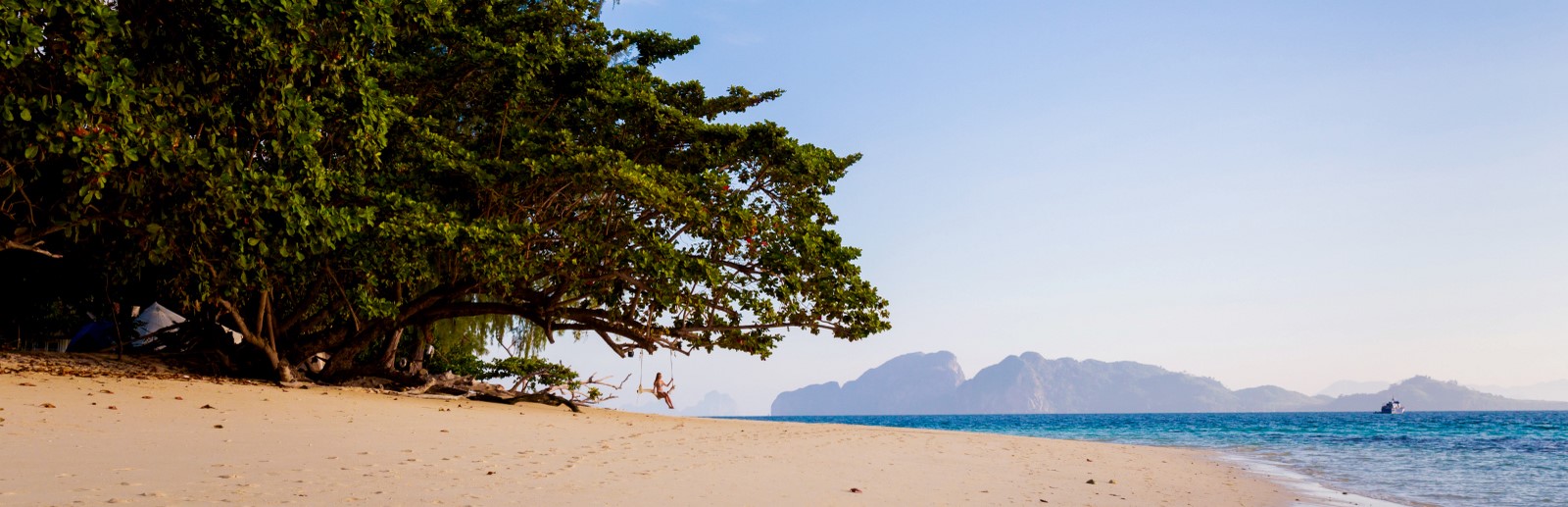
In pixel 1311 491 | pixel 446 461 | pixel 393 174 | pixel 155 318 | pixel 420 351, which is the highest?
pixel 393 174

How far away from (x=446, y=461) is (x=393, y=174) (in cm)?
811

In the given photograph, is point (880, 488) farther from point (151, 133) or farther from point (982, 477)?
point (151, 133)

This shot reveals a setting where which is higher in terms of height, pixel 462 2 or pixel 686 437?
pixel 462 2

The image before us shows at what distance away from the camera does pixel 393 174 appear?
14891mm

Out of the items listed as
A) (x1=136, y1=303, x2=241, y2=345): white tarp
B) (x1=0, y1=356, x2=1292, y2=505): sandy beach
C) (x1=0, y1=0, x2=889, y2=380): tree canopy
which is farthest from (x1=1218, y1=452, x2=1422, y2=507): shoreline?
(x1=136, y1=303, x2=241, y2=345): white tarp

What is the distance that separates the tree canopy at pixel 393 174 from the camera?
31.8ft

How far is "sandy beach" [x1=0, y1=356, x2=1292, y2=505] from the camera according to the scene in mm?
6371

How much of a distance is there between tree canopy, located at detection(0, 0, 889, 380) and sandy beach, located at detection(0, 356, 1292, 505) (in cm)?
198

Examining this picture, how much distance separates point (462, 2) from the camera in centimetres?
1744

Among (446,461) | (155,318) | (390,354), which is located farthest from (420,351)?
(446,461)

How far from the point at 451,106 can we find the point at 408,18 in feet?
15.7

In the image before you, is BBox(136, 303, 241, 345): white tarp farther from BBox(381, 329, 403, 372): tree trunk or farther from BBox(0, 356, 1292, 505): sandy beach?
BBox(0, 356, 1292, 505): sandy beach

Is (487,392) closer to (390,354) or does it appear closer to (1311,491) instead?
(390,354)

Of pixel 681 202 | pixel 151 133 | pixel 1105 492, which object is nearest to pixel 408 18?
pixel 151 133
